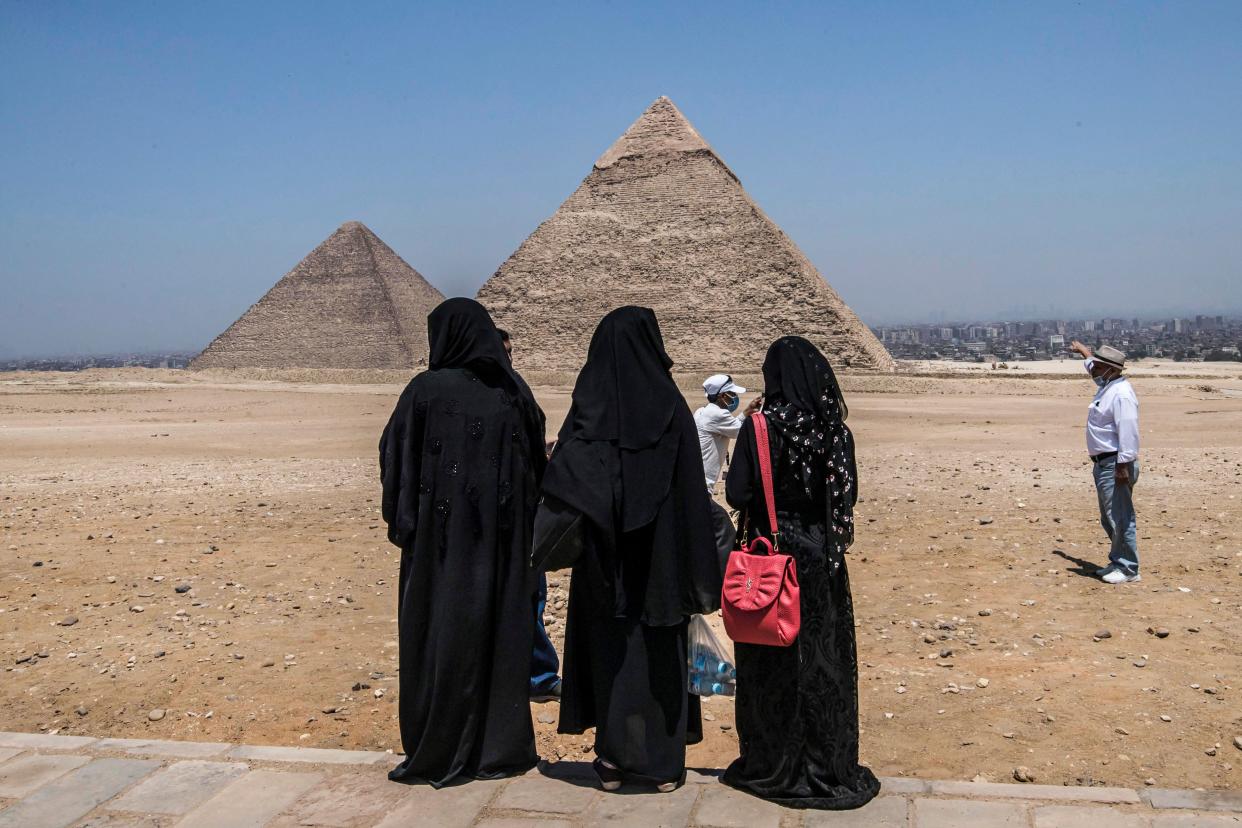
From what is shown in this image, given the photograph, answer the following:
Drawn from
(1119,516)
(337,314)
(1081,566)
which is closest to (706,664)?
(1119,516)

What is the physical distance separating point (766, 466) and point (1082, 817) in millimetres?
1288

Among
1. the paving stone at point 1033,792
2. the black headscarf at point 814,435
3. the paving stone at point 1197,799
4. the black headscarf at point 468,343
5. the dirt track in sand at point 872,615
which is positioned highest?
the black headscarf at point 468,343

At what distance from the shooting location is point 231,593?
6.34 meters

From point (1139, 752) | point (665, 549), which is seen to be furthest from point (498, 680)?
point (1139, 752)

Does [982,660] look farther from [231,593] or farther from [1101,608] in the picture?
[231,593]

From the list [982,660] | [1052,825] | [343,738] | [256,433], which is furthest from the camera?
[256,433]

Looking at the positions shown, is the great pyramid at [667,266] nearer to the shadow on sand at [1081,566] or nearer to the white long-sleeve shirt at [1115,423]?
the shadow on sand at [1081,566]

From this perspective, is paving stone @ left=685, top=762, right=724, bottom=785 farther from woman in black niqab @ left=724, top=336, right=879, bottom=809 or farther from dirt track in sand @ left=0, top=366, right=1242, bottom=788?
dirt track in sand @ left=0, top=366, right=1242, bottom=788

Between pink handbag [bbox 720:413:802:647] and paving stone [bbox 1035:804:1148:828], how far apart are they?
828mm

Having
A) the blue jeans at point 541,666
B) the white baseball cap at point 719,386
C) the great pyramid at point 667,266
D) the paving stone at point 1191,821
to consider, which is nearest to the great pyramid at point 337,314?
the great pyramid at point 667,266

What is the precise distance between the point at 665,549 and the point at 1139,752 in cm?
194

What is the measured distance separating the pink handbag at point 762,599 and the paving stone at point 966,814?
1.94 ft

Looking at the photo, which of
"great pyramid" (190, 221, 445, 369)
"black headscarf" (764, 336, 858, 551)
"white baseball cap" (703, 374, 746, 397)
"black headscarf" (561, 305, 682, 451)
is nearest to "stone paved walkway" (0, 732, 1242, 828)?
"black headscarf" (764, 336, 858, 551)

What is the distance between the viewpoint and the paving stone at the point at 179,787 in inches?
131
